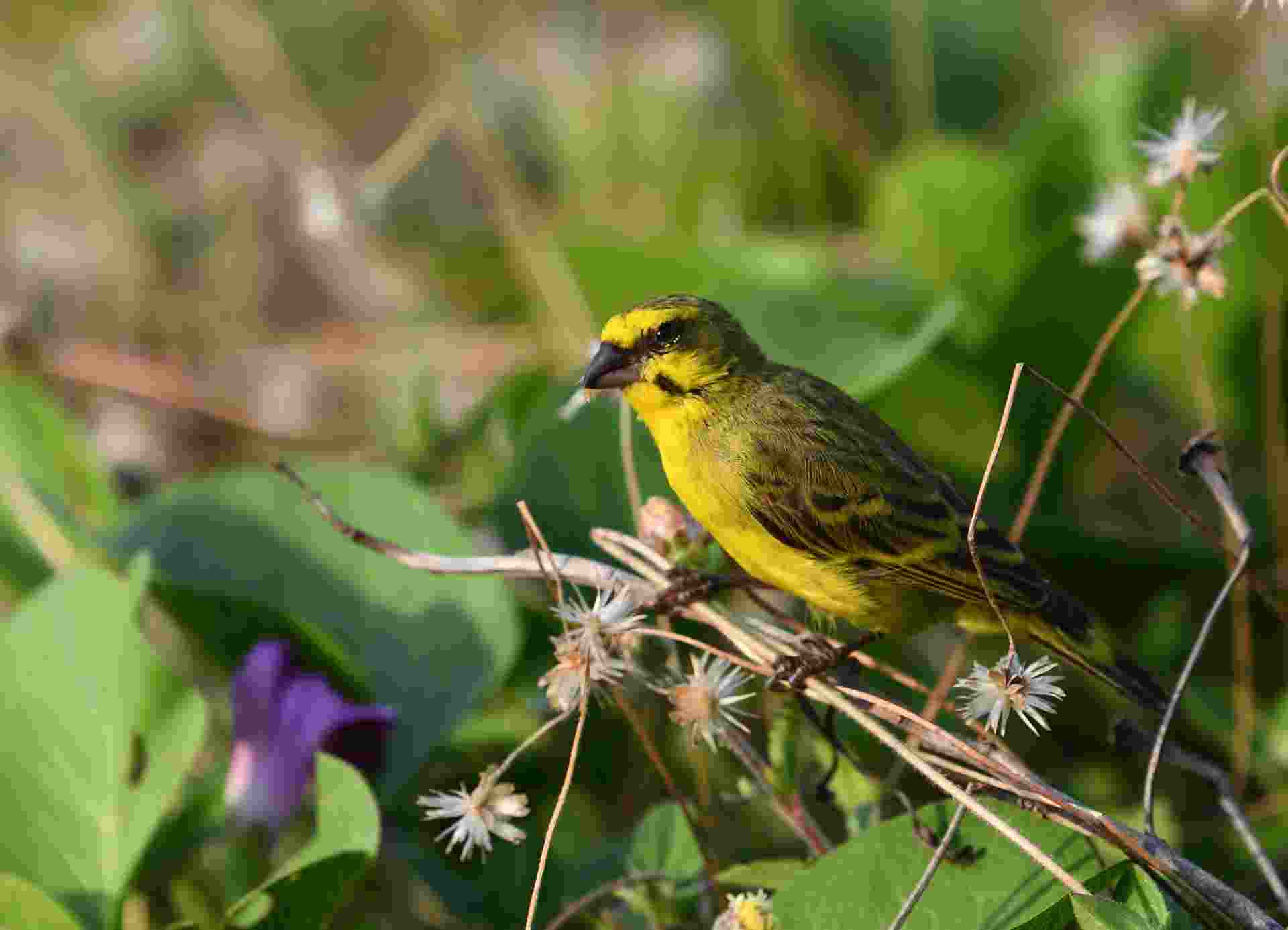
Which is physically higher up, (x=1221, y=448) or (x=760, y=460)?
(x=760, y=460)

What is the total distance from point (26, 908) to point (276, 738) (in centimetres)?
34

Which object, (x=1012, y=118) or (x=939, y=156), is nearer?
(x=939, y=156)

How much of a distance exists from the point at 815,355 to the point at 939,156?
78 centimetres

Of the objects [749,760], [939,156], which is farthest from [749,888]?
[939,156]

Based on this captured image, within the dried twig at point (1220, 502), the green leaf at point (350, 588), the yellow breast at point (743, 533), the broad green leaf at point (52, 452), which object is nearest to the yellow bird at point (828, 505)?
the yellow breast at point (743, 533)

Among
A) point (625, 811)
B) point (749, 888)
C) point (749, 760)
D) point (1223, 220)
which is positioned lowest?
point (625, 811)

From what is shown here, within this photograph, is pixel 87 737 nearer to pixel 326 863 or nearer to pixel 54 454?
pixel 326 863

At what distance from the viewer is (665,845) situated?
1.52 metres

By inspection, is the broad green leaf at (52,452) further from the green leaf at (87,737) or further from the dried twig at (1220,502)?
the dried twig at (1220,502)

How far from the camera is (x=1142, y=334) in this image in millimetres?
2484

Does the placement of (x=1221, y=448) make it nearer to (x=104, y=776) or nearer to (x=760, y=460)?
(x=760, y=460)

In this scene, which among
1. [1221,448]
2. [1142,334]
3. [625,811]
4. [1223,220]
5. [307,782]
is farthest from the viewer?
[1142,334]

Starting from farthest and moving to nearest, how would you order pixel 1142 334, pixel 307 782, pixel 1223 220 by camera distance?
1. pixel 1142 334
2. pixel 307 782
3. pixel 1223 220

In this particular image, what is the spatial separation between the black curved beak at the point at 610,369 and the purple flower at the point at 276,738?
0.43 m
